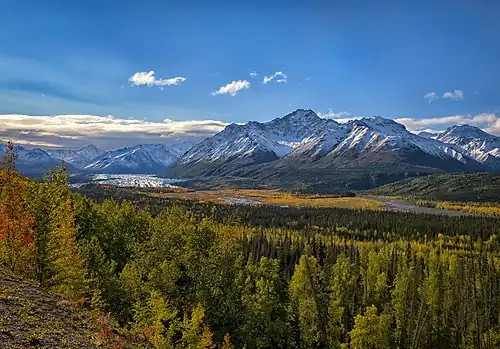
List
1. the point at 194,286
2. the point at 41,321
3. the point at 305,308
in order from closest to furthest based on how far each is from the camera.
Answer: the point at 41,321
the point at 194,286
the point at 305,308

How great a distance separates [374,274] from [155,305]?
68.8 metres

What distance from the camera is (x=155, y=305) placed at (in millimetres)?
54438

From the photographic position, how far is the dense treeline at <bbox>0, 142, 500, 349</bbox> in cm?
5619

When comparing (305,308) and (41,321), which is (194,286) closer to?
(305,308)

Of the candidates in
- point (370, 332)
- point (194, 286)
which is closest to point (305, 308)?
point (370, 332)

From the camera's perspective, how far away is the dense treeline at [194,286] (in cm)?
5619

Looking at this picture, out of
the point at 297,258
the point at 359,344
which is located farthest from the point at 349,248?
the point at 359,344

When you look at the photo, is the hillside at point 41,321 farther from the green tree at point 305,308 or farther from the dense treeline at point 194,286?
the green tree at point 305,308

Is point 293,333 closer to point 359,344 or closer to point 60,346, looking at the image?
point 359,344

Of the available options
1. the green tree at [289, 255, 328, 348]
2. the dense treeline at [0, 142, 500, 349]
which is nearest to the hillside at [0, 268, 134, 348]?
the dense treeline at [0, 142, 500, 349]

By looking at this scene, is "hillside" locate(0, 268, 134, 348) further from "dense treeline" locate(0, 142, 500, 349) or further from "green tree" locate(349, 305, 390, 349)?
"green tree" locate(349, 305, 390, 349)

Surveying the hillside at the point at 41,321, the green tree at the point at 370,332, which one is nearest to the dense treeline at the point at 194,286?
the green tree at the point at 370,332

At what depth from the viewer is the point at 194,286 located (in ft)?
236

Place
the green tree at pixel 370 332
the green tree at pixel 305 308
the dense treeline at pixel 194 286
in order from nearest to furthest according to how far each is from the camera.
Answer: the dense treeline at pixel 194 286
the green tree at pixel 370 332
the green tree at pixel 305 308
